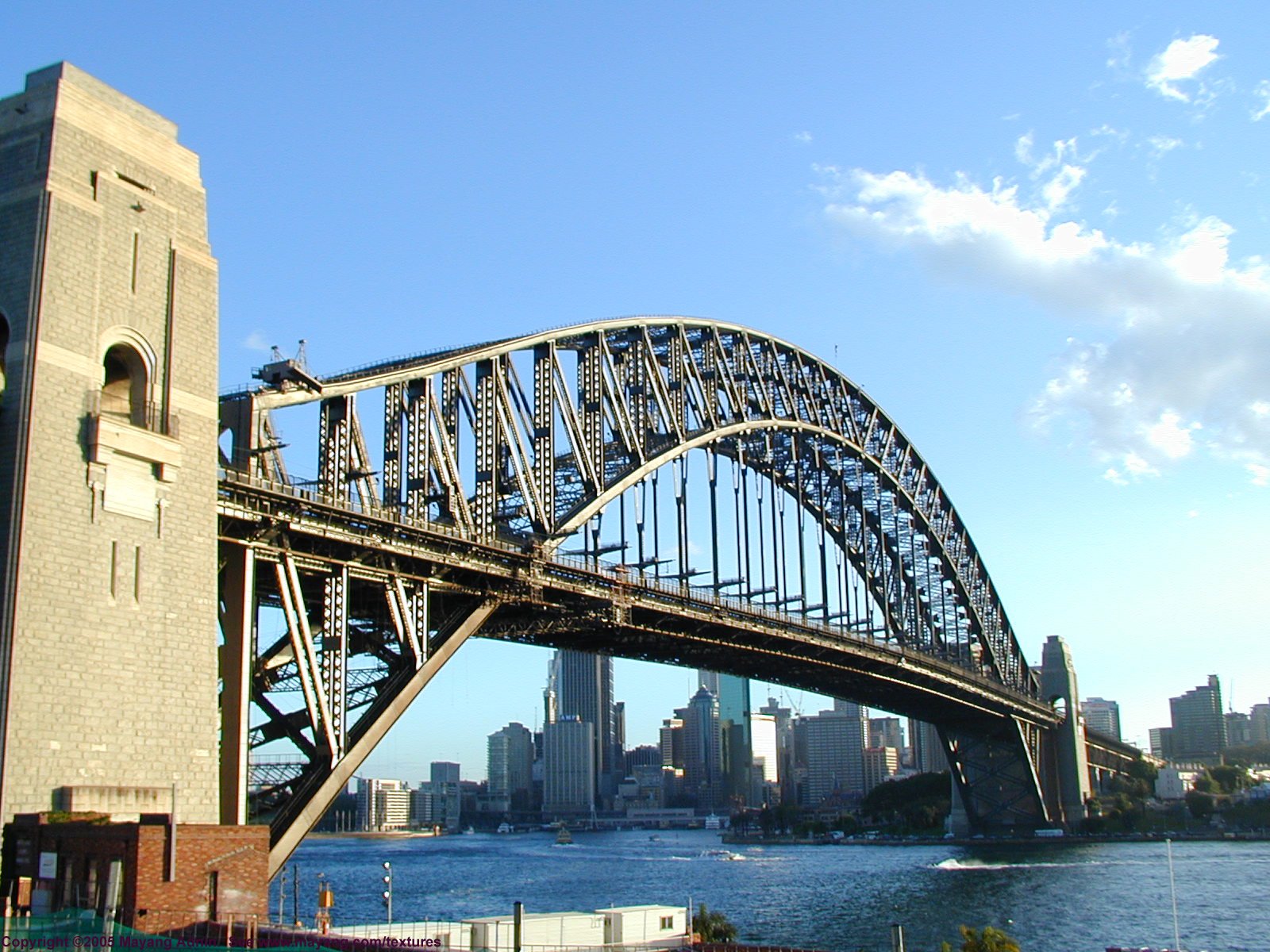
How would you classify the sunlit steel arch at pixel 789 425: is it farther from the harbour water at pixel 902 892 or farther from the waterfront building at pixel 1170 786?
the waterfront building at pixel 1170 786

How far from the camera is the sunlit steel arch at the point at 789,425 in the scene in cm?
5403

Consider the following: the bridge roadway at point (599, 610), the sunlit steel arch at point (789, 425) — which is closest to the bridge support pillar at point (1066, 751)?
the sunlit steel arch at point (789, 425)

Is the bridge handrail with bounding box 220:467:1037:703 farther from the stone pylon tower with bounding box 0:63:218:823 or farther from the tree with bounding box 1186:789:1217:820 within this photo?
the tree with bounding box 1186:789:1217:820

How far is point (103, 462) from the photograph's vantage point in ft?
106

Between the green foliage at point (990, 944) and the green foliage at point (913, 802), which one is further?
the green foliage at point (913, 802)

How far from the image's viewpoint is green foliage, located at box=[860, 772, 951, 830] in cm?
17150

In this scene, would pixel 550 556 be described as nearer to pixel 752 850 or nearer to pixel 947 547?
pixel 947 547

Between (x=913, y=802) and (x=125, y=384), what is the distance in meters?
163

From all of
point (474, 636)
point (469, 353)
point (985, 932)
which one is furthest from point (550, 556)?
point (985, 932)

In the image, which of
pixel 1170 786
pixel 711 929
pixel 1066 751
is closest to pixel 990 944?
pixel 711 929

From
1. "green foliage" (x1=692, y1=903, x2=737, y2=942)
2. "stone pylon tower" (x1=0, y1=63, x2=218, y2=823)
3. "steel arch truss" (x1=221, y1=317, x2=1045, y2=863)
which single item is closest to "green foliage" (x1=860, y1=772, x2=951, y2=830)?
"steel arch truss" (x1=221, y1=317, x2=1045, y2=863)

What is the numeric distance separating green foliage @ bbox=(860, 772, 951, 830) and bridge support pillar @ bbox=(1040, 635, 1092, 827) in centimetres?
2779

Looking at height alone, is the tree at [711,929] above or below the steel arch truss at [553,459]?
below

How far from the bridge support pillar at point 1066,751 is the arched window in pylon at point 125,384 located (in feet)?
406
